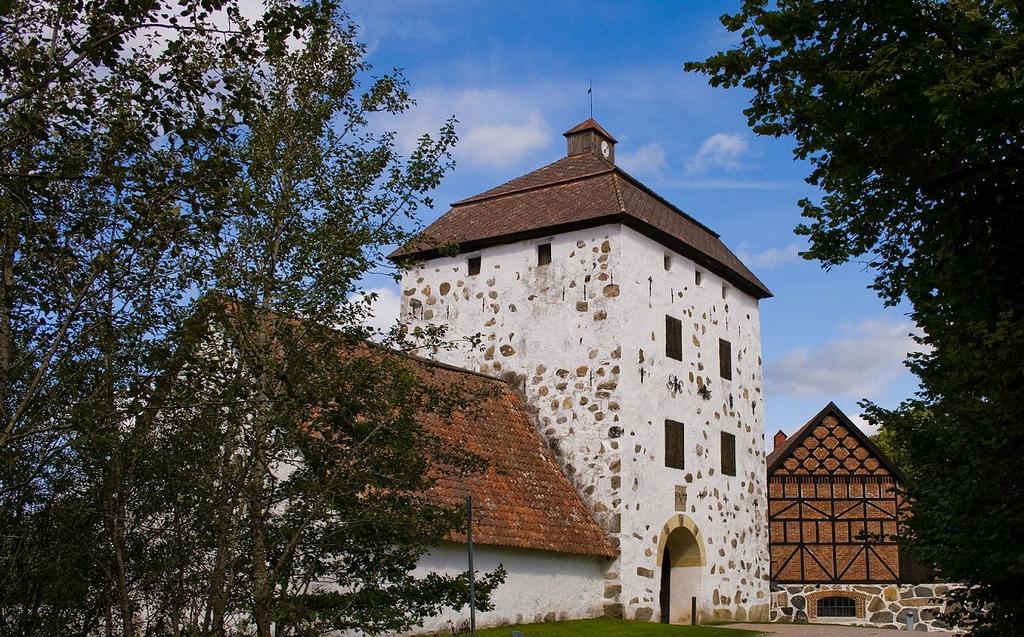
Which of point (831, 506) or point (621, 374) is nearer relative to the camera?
point (621, 374)

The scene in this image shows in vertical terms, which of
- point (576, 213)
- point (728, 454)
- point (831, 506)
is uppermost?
point (576, 213)

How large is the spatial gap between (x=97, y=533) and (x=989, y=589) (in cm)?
778

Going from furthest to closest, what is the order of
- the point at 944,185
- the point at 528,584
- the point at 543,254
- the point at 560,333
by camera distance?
the point at 543,254 < the point at 560,333 < the point at 528,584 < the point at 944,185

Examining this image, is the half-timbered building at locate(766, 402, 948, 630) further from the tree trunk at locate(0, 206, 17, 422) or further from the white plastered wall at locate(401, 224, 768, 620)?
the tree trunk at locate(0, 206, 17, 422)

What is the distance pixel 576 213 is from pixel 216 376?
12.4m

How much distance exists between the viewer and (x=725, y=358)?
2089 centimetres

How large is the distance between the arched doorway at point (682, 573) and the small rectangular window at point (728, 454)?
6.38 ft

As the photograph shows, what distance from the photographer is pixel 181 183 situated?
18.0 feet

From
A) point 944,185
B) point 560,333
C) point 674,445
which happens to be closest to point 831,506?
point 674,445

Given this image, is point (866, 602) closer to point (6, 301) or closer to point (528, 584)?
point (528, 584)

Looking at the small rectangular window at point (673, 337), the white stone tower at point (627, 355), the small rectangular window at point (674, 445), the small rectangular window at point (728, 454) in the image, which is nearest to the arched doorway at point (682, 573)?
the white stone tower at point (627, 355)

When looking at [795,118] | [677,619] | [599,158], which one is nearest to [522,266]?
[599,158]

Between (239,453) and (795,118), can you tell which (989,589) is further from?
(239,453)

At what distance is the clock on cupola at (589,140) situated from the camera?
71.9ft
